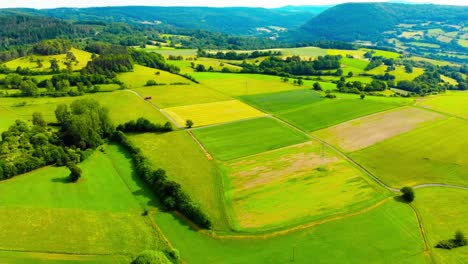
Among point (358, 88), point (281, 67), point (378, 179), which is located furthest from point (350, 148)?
point (281, 67)

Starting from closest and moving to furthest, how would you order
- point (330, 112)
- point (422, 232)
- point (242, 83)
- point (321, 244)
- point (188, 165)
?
point (321, 244), point (422, 232), point (188, 165), point (330, 112), point (242, 83)

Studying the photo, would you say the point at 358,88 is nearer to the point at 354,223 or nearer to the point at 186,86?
the point at 186,86

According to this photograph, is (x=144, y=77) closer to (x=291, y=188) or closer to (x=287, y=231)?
(x=291, y=188)

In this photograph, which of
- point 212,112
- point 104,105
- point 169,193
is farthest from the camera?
point 104,105

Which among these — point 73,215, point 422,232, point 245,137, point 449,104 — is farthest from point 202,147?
point 449,104

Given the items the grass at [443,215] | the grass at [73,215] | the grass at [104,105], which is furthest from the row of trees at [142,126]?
the grass at [443,215]

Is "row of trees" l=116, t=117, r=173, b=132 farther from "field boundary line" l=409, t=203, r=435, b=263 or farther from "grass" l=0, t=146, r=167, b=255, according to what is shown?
"field boundary line" l=409, t=203, r=435, b=263

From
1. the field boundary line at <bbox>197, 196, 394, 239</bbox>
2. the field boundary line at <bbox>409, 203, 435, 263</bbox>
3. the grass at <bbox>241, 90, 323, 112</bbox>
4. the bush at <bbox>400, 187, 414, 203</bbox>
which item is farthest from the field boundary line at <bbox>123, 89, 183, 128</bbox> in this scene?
the field boundary line at <bbox>409, 203, 435, 263</bbox>
